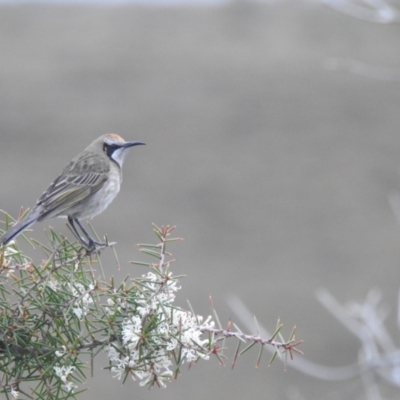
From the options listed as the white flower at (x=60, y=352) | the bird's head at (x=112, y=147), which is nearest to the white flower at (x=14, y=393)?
the white flower at (x=60, y=352)

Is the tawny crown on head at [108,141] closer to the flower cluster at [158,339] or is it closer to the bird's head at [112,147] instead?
the bird's head at [112,147]

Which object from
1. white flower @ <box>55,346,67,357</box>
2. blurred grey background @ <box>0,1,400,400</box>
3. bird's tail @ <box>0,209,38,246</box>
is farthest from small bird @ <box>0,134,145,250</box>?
blurred grey background @ <box>0,1,400,400</box>

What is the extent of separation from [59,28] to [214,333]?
86.3 ft

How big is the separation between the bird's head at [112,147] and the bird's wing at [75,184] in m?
0.15

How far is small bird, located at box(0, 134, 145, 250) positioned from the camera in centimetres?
→ 648

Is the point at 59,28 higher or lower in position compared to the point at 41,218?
higher

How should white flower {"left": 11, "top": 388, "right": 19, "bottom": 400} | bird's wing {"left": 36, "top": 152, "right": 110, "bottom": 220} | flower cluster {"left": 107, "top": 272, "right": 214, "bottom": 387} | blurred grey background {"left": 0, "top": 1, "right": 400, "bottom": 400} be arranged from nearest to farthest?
white flower {"left": 11, "top": 388, "right": 19, "bottom": 400} → flower cluster {"left": 107, "top": 272, "right": 214, "bottom": 387} → bird's wing {"left": 36, "top": 152, "right": 110, "bottom": 220} → blurred grey background {"left": 0, "top": 1, "right": 400, "bottom": 400}

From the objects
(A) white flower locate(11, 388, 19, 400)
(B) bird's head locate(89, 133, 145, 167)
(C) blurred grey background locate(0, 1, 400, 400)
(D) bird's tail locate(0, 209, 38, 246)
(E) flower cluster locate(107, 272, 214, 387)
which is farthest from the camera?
(C) blurred grey background locate(0, 1, 400, 400)

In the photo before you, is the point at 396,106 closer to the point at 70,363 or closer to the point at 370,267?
the point at 370,267

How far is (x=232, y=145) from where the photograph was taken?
23781 millimetres

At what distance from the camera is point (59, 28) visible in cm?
2867

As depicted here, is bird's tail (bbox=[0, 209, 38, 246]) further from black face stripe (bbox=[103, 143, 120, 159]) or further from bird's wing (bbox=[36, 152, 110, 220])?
black face stripe (bbox=[103, 143, 120, 159])

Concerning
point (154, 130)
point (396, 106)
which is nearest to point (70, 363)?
point (154, 130)

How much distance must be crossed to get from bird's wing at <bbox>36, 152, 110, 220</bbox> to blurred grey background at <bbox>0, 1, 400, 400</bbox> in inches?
321
